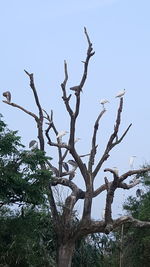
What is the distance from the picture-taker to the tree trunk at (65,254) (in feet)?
39.1

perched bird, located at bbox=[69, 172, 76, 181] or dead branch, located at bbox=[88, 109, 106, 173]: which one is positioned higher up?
dead branch, located at bbox=[88, 109, 106, 173]

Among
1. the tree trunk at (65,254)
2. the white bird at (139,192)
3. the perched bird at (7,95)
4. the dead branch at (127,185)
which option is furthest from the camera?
the white bird at (139,192)

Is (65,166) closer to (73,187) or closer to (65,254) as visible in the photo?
(73,187)

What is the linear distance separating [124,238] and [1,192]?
7.90 m

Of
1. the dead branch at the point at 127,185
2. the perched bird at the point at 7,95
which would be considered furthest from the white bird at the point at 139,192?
the perched bird at the point at 7,95

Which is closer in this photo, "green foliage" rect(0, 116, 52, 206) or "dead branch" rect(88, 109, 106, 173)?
"green foliage" rect(0, 116, 52, 206)

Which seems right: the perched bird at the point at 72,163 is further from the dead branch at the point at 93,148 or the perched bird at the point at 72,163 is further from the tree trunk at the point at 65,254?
the tree trunk at the point at 65,254

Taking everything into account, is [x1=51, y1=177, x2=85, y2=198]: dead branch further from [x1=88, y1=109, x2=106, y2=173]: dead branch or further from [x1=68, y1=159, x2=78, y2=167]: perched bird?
[x1=88, y1=109, x2=106, y2=173]: dead branch

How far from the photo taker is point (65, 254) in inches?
472

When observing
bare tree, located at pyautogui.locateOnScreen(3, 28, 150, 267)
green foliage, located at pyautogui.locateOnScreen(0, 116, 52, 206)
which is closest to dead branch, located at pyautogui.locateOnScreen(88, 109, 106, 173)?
bare tree, located at pyautogui.locateOnScreen(3, 28, 150, 267)

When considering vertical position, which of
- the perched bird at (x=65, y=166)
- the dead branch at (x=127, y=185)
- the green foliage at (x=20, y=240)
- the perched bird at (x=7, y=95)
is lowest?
the green foliage at (x=20, y=240)

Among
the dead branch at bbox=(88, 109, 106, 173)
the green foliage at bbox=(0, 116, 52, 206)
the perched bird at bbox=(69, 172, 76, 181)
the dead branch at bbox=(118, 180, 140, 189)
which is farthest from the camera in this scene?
the perched bird at bbox=(69, 172, 76, 181)

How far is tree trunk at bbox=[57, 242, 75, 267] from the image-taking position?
469 inches

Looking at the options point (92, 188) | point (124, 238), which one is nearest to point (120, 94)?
point (92, 188)
